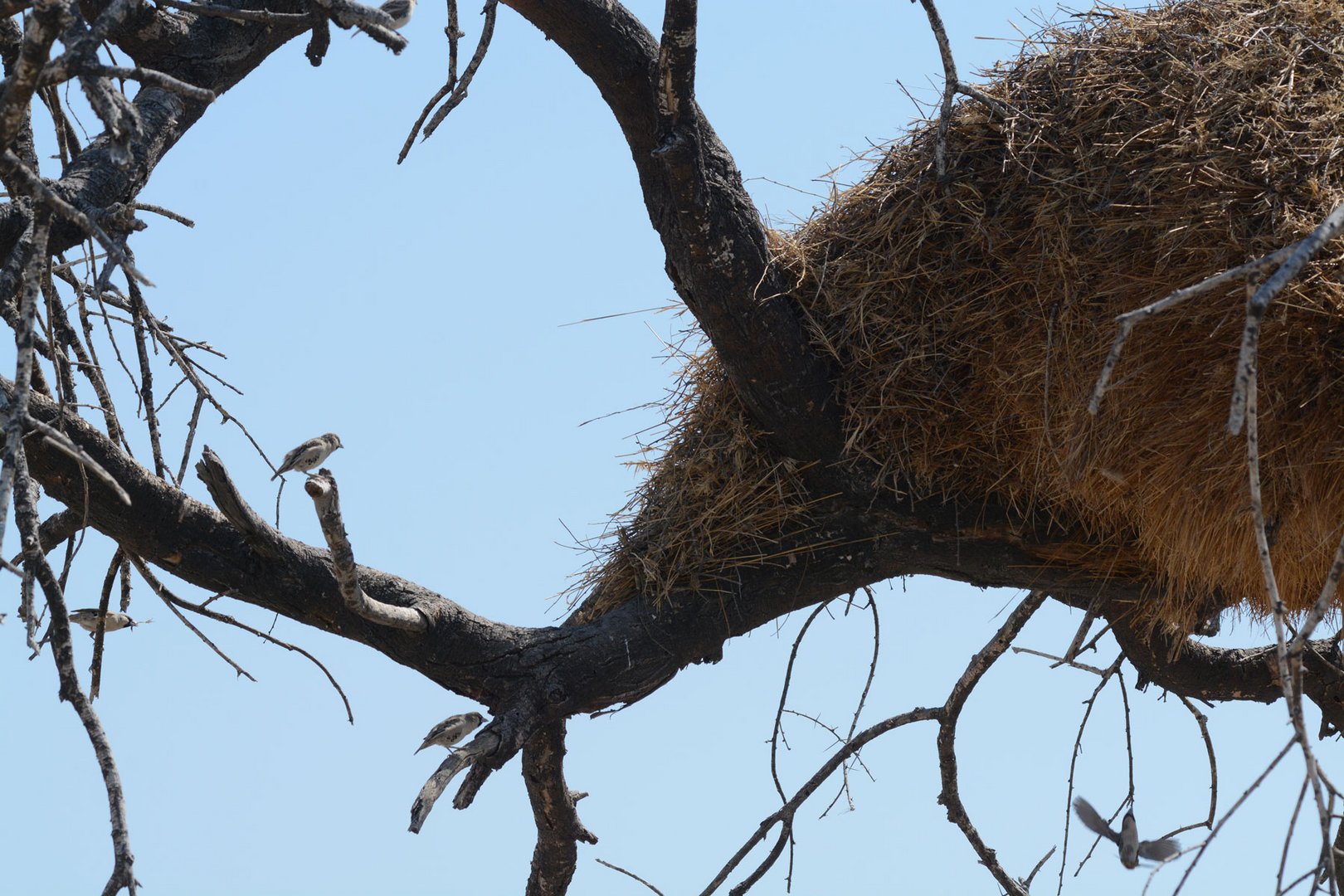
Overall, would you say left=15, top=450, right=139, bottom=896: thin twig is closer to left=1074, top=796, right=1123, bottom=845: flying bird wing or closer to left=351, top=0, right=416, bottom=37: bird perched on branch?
left=351, top=0, right=416, bottom=37: bird perched on branch

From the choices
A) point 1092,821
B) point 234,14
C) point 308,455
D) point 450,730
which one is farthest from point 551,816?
point 234,14

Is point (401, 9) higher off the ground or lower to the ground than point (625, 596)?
higher

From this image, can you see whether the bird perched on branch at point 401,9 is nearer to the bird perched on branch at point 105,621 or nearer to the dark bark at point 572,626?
the dark bark at point 572,626

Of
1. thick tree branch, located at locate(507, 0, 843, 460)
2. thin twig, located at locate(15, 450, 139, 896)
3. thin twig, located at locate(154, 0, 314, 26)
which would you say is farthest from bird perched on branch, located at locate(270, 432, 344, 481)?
thin twig, located at locate(15, 450, 139, 896)

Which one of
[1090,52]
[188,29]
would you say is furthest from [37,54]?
[1090,52]

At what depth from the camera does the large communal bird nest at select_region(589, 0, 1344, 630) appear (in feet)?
9.16

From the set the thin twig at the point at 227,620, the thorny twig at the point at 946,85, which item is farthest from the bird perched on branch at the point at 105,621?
the thorny twig at the point at 946,85

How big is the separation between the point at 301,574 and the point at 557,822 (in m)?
1.20

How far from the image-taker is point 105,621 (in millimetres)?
3602

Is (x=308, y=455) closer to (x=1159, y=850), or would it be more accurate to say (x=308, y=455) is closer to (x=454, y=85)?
(x=454, y=85)

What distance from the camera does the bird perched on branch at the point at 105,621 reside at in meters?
3.83

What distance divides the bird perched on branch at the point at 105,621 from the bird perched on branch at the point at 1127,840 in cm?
289

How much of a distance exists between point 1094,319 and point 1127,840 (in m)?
1.82

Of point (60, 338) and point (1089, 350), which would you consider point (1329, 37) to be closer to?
point (1089, 350)
